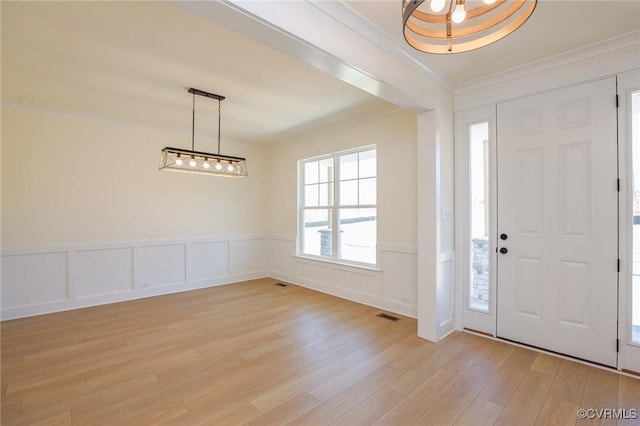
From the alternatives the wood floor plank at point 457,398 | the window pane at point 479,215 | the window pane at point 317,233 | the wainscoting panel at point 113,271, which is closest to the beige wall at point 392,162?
the window pane at point 479,215

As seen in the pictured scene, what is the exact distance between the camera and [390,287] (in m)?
3.99

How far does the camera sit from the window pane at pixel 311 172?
5316mm

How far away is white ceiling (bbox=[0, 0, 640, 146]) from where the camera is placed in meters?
2.06

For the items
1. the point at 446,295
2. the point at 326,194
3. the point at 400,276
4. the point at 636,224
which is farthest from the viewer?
the point at 326,194

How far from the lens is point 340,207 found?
477 centimetres

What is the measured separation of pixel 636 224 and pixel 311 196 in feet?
13.3

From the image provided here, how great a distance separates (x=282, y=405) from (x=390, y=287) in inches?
90.9

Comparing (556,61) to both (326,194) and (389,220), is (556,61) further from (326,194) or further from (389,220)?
(326,194)

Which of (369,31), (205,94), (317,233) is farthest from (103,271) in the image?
(369,31)

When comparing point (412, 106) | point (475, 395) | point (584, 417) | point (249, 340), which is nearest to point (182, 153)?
point (249, 340)

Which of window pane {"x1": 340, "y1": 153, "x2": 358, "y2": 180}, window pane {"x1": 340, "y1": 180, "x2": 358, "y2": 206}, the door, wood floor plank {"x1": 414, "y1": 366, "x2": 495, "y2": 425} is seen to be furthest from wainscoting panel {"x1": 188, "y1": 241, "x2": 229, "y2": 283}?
the door

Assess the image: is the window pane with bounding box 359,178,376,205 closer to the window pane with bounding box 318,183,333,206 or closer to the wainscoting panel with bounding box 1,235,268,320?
the window pane with bounding box 318,183,333,206

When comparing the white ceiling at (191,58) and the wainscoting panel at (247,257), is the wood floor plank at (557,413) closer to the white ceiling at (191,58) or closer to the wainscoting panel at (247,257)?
the white ceiling at (191,58)

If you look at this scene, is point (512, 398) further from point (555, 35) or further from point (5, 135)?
point (5, 135)
